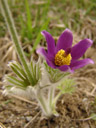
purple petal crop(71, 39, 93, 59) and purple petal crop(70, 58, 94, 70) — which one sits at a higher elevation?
purple petal crop(71, 39, 93, 59)

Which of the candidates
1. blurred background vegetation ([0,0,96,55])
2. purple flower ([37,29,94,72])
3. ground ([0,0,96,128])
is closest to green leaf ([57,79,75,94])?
ground ([0,0,96,128])

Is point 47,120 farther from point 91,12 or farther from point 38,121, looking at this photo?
point 91,12

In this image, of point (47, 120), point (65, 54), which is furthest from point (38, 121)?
point (65, 54)

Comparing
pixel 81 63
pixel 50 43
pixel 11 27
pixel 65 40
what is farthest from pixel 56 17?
pixel 11 27

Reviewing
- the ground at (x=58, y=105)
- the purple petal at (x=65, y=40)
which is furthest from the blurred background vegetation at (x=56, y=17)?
the purple petal at (x=65, y=40)

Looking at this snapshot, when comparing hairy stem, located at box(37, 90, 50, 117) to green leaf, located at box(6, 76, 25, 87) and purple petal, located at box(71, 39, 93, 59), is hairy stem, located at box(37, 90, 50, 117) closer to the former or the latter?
green leaf, located at box(6, 76, 25, 87)

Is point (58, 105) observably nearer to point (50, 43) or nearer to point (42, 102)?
point (42, 102)
